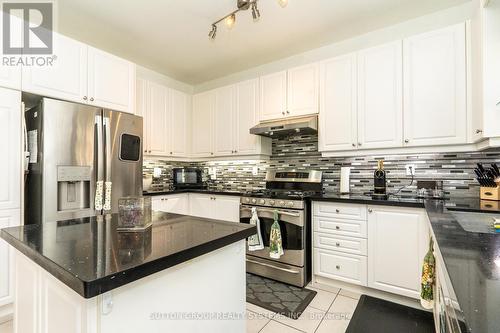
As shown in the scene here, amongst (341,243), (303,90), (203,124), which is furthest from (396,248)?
(203,124)

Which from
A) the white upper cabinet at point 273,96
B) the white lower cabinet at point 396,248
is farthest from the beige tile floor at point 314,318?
the white upper cabinet at point 273,96

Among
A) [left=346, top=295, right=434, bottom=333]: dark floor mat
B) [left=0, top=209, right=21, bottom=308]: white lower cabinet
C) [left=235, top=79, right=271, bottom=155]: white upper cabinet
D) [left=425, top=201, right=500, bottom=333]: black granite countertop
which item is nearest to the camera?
[left=425, top=201, right=500, bottom=333]: black granite countertop

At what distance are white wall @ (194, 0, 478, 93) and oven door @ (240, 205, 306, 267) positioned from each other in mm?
1964

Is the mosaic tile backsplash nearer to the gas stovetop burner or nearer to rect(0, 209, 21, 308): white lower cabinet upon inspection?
the gas stovetop burner

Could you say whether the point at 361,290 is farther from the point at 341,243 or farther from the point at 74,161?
the point at 74,161

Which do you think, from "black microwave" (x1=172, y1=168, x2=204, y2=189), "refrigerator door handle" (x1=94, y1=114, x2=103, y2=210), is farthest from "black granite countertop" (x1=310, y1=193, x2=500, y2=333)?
"black microwave" (x1=172, y1=168, x2=204, y2=189)

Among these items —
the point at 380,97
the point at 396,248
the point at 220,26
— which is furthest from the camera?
the point at 220,26

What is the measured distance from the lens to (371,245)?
2215 mm

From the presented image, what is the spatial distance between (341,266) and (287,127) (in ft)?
5.02

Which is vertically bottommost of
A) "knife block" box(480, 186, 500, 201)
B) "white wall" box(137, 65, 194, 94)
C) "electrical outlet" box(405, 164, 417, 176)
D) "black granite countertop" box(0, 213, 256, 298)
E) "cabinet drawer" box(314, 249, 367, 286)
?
"cabinet drawer" box(314, 249, 367, 286)

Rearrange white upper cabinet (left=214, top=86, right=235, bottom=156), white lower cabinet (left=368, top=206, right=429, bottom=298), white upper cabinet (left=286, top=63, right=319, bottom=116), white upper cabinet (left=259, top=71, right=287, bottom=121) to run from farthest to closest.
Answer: white upper cabinet (left=214, top=86, right=235, bottom=156), white upper cabinet (left=259, top=71, right=287, bottom=121), white upper cabinet (left=286, top=63, right=319, bottom=116), white lower cabinet (left=368, top=206, right=429, bottom=298)

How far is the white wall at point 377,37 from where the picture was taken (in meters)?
2.35

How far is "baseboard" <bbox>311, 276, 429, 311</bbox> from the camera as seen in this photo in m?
2.11

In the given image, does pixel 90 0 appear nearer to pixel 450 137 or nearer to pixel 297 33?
pixel 297 33
